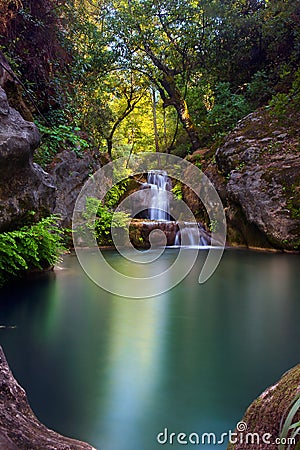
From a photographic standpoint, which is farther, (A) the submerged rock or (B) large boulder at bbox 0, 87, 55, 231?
(B) large boulder at bbox 0, 87, 55, 231

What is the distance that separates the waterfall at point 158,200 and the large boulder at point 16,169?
27.8 ft

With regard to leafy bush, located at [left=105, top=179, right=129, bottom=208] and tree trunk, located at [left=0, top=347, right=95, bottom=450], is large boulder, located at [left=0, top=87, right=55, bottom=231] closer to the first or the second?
tree trunk, located at [left=0, top=347, right=95, bottom=450]

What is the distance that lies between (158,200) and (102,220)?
10.2ft

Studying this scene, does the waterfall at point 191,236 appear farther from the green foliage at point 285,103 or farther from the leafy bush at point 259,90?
the leafy bush at point 259,90

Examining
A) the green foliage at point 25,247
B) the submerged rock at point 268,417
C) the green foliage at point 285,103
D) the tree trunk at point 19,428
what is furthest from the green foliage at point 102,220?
the submerged rock at point 268,417

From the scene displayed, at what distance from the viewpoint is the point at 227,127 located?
1260cm

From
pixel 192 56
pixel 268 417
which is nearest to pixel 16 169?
pixel 268 417

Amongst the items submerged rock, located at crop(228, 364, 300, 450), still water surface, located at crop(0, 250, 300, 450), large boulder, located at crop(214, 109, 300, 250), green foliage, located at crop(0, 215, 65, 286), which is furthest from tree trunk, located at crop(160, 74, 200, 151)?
submerged rock, located at crop(228, 364, 300, 450)

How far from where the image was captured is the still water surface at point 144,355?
1.72m

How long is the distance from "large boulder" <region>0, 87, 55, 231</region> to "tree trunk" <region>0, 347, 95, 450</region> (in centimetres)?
254

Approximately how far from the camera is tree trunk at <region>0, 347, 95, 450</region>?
3.31 feet

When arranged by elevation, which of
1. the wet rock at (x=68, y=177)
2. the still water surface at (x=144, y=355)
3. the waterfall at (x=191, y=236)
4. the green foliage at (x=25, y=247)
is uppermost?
the wet rock at (x=68, y=177)

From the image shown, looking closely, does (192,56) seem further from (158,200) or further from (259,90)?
(158,200)

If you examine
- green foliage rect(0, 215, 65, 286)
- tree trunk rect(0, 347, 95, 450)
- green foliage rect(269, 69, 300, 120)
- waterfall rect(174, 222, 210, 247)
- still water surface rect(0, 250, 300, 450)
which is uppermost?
green foliage rect(269, 69, 300, 120)
